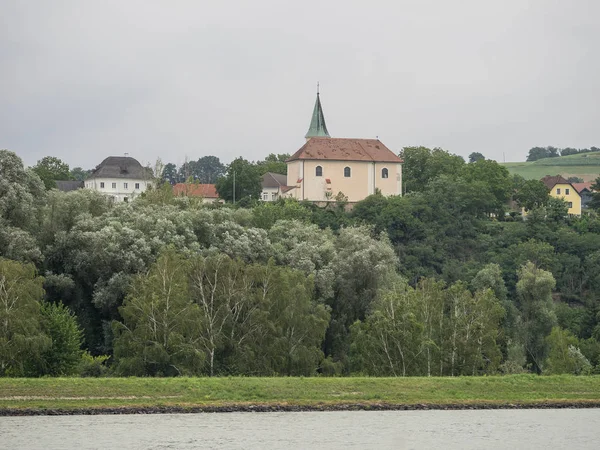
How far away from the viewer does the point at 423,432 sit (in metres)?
31.2

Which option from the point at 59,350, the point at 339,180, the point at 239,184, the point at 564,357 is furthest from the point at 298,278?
the point at 239,184

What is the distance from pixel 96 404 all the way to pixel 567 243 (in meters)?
87.6

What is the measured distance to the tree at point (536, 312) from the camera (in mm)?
85688

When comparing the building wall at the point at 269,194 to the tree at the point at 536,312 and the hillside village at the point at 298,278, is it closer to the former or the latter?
the hillside village at the point at 298,278

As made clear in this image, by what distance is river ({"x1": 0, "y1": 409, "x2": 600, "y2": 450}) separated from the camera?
94.1ft

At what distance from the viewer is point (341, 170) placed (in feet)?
387

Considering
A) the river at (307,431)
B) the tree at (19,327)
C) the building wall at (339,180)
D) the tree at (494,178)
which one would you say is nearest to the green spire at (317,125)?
the building wall at (339,180)

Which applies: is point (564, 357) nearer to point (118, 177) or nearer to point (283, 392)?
point (283, 392)

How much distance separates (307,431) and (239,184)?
88921 mm

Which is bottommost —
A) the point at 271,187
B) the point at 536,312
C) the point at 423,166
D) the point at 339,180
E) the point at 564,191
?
the point at 536,312

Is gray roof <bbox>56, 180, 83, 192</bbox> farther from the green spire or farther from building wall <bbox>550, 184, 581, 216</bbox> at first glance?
building wall <bbox>550, 184, 581, 216</bbox>

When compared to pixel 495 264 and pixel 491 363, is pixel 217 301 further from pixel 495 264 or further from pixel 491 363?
pixel 495 264

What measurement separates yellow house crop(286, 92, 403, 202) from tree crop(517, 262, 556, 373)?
82.1ft

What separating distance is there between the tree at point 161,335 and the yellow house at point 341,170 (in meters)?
68.2
